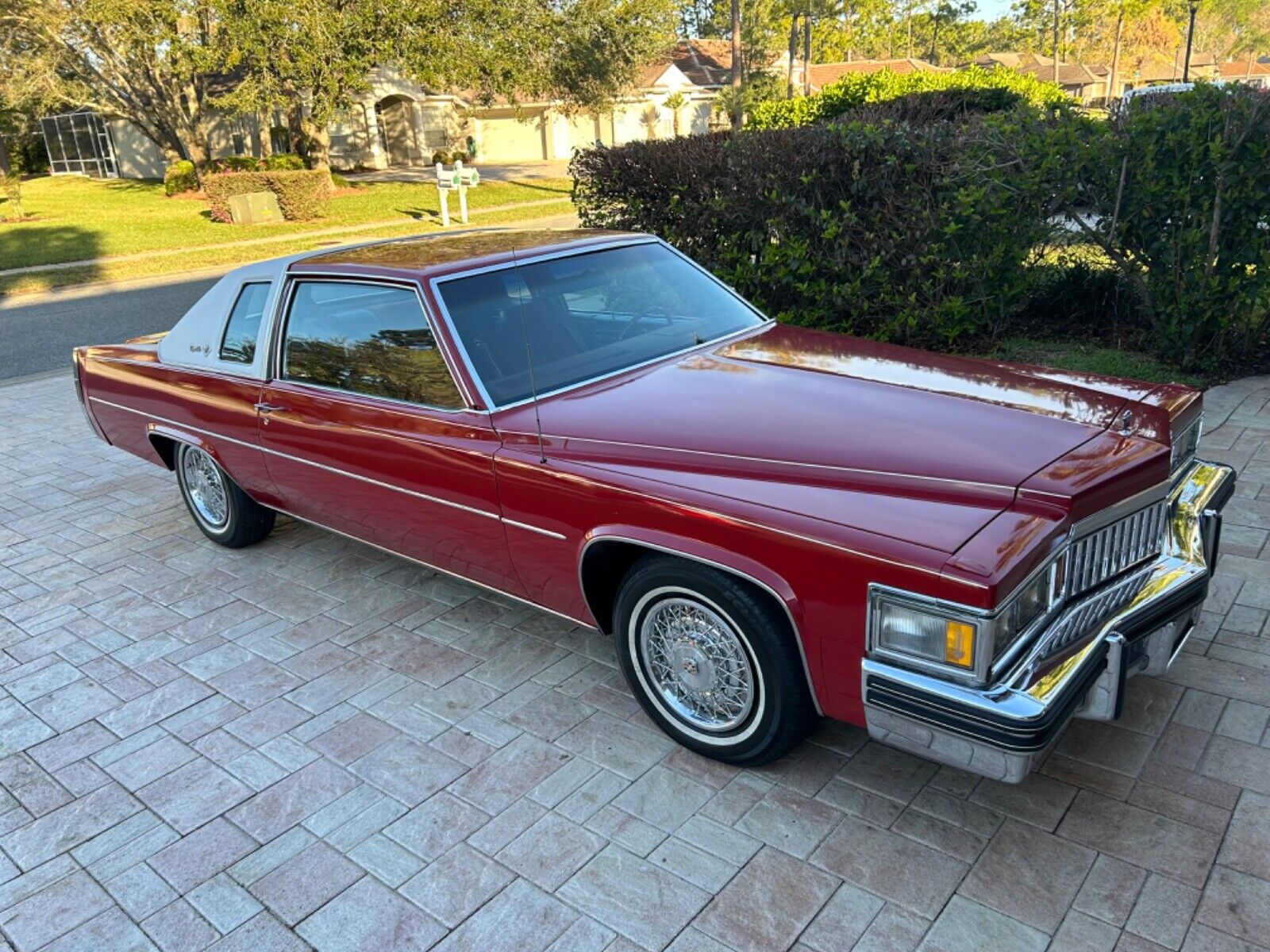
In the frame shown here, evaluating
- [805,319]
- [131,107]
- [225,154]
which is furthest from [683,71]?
[805,319]

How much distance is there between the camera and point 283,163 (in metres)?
28.3

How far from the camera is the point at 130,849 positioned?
2.98 meters

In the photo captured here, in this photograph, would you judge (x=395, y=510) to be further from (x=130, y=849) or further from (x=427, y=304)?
(x=130, y=849)

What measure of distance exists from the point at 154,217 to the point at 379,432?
83.5 feet

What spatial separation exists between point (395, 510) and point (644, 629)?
130cm

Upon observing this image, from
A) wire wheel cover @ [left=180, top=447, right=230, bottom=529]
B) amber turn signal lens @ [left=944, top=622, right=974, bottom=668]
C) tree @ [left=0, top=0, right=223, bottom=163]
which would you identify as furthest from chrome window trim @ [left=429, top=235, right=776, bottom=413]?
tree @ [left=0, top=0, right=223, bottom=163]

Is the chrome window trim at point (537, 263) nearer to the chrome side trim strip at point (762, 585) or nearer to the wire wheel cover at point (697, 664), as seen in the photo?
the chrome side trim strip at point (762, 585)

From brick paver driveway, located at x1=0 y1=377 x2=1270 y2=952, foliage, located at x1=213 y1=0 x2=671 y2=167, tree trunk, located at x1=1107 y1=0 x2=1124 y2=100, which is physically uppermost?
tree trunk, located at x1=1107 y1=0 x2=1124 y2=100

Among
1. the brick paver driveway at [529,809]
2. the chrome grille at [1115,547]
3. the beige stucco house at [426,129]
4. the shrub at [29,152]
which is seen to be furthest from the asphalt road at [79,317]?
the shrub at [29,152]

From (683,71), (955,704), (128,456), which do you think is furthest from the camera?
(683,71)

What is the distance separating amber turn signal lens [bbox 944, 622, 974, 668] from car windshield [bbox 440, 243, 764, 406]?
178 centimetres

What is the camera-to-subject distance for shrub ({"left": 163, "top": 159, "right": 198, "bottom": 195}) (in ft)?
99.3

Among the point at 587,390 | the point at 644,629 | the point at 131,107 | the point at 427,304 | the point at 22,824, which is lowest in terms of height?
the point at 22,824

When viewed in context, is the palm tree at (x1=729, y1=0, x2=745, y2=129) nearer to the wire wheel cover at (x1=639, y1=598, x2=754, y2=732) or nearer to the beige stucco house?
the beige stucco house
